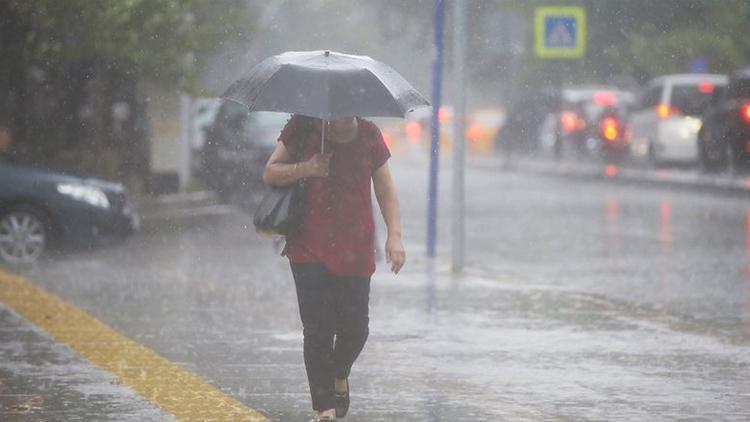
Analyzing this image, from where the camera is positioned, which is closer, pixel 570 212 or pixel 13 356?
pixel 13 356

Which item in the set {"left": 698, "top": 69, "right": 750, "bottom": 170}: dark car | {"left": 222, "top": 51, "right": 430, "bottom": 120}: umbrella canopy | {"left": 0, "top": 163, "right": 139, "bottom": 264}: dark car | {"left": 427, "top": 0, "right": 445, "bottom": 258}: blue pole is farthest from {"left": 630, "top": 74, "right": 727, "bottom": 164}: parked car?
{"left": 222, "top": 51, "right": 430, "bottom": 120}: umbrella canopy

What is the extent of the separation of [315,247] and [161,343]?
3.44 m

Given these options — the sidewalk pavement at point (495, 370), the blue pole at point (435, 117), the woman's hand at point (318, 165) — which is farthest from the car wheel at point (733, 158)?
the woman's hand at point (318, 165)

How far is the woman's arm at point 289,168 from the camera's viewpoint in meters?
7.89

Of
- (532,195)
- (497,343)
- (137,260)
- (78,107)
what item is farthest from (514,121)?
(497,343)

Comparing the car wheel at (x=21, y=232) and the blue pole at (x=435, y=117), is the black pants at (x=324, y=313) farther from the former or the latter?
the car wheel at (x=21, y=232)

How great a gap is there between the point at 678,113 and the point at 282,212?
28015mm

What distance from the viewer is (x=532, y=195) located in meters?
30.5

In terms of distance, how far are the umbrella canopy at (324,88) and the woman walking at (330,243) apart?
177mm

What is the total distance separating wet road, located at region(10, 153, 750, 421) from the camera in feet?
29.6

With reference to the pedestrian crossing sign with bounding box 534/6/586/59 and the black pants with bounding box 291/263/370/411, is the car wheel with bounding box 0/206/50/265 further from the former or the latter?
the black pants with bounding box 291/263/370/411

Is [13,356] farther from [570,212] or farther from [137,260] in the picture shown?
[570,212]

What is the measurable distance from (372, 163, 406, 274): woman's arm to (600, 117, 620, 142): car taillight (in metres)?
33.5

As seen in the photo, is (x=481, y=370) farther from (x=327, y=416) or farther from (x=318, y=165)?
(x=318, y=165)
